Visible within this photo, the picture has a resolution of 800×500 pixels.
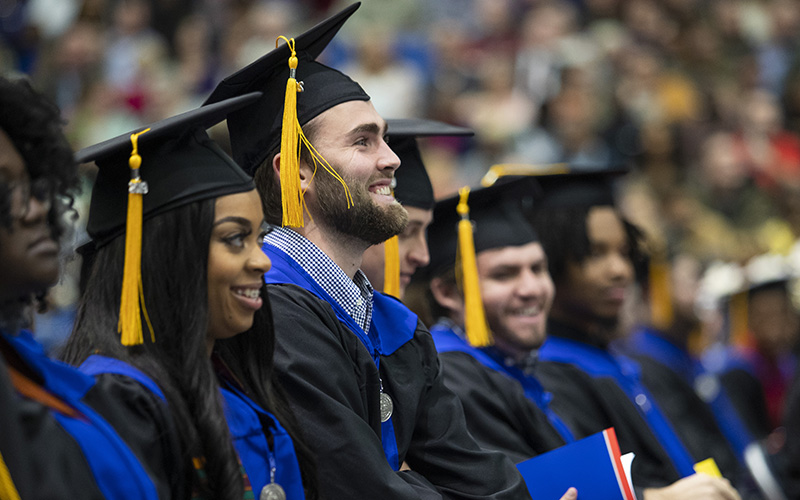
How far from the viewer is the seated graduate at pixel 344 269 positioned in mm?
2791

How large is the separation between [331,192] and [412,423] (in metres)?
0.72

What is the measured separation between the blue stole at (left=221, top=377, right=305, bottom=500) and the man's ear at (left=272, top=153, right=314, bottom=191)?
2.53ft

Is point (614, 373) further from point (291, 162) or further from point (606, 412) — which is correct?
point (291, 162)

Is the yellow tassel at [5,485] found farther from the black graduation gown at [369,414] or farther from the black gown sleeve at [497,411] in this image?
the black gown sleeve at [497,411]

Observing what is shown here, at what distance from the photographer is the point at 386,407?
2893 millimetres

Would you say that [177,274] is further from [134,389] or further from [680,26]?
[680,26]

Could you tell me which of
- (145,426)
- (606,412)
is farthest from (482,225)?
(145,426)

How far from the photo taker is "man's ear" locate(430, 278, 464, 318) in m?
4.31

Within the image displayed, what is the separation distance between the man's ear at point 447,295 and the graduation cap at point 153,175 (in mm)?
1999

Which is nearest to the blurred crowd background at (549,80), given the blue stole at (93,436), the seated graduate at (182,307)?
the seated graduate at (182,307)

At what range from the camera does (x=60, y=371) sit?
198 centimetres

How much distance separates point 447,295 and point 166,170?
7.05 ft

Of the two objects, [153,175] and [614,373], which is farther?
[614,373]

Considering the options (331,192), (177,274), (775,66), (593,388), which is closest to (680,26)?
(775,66)
